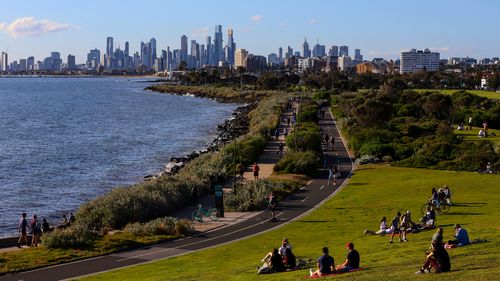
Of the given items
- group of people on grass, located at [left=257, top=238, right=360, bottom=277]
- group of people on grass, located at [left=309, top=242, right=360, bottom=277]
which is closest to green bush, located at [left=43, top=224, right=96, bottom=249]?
group of people on grass, located at [left=257, top=238, right=360, bottom=277]

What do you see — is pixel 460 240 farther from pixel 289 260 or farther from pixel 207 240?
pixel 207 240

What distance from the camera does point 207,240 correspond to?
87.7 ft

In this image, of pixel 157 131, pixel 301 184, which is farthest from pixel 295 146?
pixel 157 131

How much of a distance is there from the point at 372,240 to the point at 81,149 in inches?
2042

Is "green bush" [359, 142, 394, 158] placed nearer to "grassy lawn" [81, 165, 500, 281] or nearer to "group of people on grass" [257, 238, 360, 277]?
"grassy lawn" [81, 165, 500, 281]

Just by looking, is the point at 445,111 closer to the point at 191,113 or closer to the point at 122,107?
the point at 191,113

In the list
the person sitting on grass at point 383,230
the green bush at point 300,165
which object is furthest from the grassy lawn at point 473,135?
the person sitting on grass at point 383,230

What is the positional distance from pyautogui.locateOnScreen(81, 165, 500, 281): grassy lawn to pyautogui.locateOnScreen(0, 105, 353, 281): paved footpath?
0.78 m

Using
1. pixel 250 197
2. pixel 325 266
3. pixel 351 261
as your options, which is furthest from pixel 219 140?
pixel 325 266

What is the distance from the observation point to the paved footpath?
2252 cm

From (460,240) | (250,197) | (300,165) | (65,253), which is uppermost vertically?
(460,240)

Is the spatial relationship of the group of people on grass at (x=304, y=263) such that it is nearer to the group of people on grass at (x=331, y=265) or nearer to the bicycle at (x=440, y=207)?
the group of people on grass at (x=331, y=265)

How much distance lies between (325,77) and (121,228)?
504ft

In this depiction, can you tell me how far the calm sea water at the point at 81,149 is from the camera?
4394 centimetres
